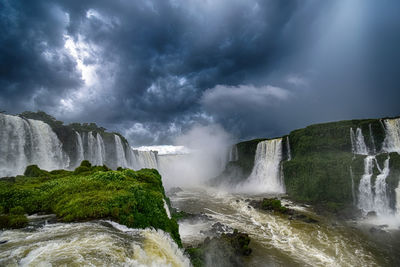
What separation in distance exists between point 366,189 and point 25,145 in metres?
54.5

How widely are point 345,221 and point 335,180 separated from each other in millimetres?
11375

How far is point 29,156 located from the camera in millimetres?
32812

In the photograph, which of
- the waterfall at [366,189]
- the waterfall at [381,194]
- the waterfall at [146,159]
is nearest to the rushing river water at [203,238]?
the waterfall at [381,194]

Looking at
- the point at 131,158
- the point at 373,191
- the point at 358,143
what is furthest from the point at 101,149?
the point at 358,143

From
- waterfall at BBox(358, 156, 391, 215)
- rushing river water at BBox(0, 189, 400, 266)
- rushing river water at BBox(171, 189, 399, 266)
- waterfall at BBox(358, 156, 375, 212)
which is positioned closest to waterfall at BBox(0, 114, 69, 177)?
rushing river water at BBox(0, 189, 400, 266)

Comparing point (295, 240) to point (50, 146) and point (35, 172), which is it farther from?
point (50, 146)

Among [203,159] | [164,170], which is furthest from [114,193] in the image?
[203,159]

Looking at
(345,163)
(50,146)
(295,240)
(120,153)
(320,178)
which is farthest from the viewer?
(120,153)

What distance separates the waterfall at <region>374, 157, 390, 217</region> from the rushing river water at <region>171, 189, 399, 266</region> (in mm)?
7820

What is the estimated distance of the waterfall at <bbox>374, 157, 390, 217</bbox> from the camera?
24947 mm

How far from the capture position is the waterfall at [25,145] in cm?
2998

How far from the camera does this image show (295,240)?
1822 centimetres

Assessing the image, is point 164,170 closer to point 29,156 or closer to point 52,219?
point 29,156

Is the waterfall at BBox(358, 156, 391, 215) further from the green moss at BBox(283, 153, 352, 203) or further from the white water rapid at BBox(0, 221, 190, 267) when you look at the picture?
the white water rapid at BBox(0, 221, 190, 267)
